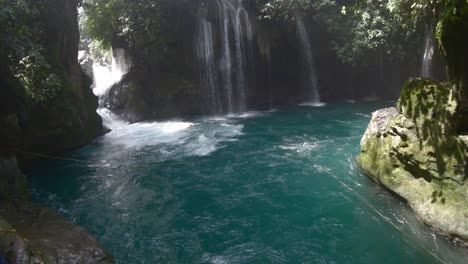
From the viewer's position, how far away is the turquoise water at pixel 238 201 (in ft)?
20.6

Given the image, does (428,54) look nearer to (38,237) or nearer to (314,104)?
(314,104)

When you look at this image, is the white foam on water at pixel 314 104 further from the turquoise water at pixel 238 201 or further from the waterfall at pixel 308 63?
the turquoise water at pixel 238 201

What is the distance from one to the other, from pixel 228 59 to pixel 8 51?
12966 millimetres

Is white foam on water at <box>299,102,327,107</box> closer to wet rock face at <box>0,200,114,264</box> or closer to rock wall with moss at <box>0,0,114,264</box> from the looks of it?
rock wall with moss at <box>0,0,114,264</box>

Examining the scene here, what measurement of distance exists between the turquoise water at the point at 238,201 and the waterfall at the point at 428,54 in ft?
22.7

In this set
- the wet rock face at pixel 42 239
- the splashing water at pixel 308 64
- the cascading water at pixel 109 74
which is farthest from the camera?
the splashing water at pixel 308 64

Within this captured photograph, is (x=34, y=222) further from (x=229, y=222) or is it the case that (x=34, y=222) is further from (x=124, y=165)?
(x=124, y=165)

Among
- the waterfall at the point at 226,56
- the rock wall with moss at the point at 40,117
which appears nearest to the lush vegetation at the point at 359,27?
the waterfall at the point at 226,56

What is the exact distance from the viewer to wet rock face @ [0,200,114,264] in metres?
4.93

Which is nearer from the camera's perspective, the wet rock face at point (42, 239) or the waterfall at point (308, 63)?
the wet rock face at point (42, 239)

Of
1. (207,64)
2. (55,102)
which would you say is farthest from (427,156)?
(207,64)

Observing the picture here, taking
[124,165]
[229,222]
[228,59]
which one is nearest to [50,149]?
[124,165]

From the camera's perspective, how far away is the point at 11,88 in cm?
970

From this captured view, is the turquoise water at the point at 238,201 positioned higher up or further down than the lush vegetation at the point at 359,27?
further down
